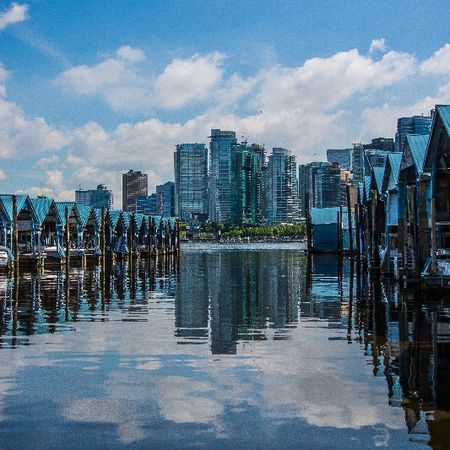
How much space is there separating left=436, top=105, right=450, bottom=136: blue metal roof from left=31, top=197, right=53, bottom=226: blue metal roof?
46308mm

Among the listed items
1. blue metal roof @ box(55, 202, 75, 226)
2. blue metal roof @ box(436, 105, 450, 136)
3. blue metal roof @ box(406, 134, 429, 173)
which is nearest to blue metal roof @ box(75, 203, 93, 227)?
blue metal roof @ box(55, 202, 75, 226)

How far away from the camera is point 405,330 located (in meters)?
20.7

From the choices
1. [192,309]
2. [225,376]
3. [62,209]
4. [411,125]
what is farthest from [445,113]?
[411,125]

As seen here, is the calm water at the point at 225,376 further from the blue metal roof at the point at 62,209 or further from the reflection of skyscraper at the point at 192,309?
the blue metal roof at the point at 62,209

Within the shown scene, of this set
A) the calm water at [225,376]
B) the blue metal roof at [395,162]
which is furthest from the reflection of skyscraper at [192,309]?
the blue metal roof at [395,162]

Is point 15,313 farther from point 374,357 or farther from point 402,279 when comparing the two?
point 402,279

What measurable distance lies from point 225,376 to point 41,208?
60.1 metres

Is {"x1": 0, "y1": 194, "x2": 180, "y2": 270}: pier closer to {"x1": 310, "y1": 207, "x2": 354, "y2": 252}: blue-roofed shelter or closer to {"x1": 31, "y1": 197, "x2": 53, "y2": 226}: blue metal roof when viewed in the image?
{"x1": 31, "y1": 197, "x2": 53, "y2": 226}: blue metal roof

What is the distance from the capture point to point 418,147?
40.1 metres

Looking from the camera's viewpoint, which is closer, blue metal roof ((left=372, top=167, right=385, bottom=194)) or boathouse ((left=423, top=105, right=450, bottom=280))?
boathouse ((left=423, top=105, right=450, bottom=280))

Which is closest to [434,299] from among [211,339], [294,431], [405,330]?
[405,330]

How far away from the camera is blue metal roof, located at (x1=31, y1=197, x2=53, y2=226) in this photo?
70188 mm

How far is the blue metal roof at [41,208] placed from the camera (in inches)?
2763

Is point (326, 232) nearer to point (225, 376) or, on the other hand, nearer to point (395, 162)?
point (395, 162)
